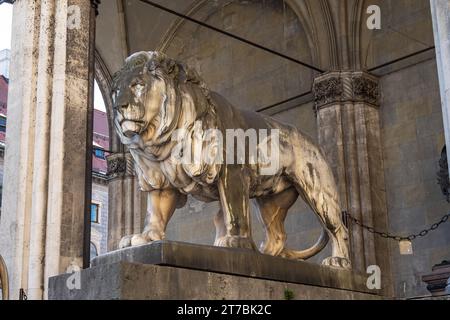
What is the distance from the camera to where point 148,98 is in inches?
237

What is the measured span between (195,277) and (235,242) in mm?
816

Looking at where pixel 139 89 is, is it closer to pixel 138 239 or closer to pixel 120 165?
pixel 138 239

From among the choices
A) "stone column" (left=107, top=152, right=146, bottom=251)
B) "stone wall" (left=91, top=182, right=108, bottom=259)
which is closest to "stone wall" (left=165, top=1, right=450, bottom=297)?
"stone column" (left=107, top=152, right=146, bottom=251)

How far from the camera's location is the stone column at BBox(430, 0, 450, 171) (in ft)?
22.4

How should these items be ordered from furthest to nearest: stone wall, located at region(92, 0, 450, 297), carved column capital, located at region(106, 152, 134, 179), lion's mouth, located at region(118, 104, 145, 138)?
carved column capital, located at region(106, 152, 134, 179), stone wall, located at region(92, 0, 450, 297), lion's mouth, located at region(118, 104, 145, 138)

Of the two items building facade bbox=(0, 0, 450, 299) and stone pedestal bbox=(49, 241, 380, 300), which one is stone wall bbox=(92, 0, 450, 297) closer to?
building facade bbox=(0, 0, 450, 299)

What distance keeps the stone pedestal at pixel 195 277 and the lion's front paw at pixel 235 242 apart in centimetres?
22

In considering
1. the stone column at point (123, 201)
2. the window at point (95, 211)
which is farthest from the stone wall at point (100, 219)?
the stone column at point (123, 201)

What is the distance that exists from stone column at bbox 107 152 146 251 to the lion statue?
1130 cm

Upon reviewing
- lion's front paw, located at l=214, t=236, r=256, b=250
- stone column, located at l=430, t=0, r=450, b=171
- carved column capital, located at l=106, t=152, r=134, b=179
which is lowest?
lion's front paw, located at l=214, t=236, r=256, b=250

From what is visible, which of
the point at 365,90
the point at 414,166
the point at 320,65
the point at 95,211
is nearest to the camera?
the point at 414,166

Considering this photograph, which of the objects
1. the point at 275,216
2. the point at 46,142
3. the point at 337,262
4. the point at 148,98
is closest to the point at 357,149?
the point at 46,142
